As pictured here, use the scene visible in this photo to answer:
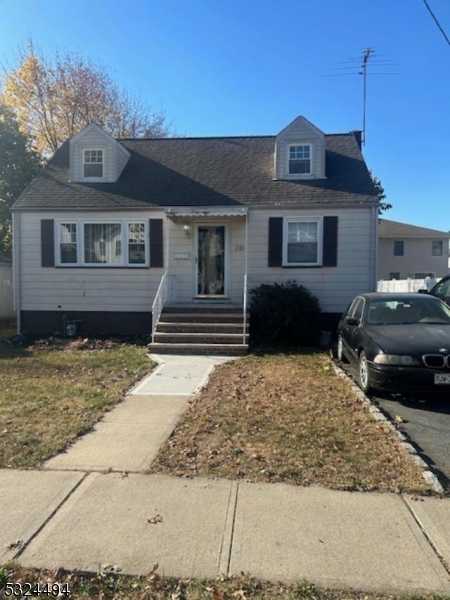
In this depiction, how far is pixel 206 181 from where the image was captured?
12898 millimetres

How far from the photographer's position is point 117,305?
12.3 meters

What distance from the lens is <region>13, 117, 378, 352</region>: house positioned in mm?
11758

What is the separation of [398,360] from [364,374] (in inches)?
29.4

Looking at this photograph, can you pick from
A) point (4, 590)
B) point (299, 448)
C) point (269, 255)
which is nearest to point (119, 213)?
point (269, 255)

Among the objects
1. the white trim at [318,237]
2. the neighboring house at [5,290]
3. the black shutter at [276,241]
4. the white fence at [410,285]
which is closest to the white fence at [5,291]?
the neighboring house at [5,290]

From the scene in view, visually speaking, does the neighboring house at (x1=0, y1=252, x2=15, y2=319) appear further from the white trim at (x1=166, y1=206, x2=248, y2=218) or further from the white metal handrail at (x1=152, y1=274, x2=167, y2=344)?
the white trim at (x1=166, y1=206, x2=248, y2=218)

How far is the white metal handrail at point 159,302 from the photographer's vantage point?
10417 mm

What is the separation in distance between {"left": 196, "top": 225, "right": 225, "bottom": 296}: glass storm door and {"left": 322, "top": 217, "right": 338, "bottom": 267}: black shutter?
9.54ft

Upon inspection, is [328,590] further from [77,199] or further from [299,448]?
[77,199]

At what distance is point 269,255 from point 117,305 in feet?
15.2

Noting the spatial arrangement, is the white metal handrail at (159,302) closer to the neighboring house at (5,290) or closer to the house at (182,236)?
the house at (182,236)

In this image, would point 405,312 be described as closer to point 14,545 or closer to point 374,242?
point 374,242

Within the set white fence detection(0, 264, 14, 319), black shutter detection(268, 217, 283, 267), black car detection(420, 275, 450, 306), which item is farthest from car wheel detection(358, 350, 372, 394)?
white fence detection(0, 264, 14, 319)

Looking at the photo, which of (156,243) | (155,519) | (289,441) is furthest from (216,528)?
(156,243)
